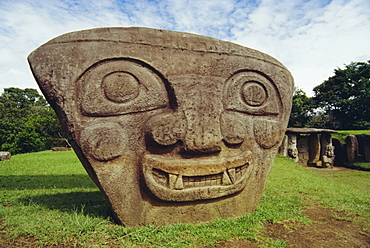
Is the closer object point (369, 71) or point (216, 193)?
point (216, 193)

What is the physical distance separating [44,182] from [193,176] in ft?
13.7

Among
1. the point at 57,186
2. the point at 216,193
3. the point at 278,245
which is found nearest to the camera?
the point at 278,245

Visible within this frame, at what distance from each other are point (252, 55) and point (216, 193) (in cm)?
169

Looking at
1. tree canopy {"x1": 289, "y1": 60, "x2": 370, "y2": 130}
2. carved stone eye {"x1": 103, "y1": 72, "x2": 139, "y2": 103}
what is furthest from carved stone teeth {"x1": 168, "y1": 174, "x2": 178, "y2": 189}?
tree canopy {"x1": 289, "y1": 60, "x2": 370, "y2": 130}

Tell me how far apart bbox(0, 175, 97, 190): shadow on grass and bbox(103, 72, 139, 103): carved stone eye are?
3.22m

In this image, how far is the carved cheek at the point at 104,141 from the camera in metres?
2.41

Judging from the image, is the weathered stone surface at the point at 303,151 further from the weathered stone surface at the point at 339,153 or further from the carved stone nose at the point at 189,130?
the carved stone nose at the point at 189,130

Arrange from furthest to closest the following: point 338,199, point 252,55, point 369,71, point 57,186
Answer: point 369,71
point 57,186
point 338,199
point 252,55

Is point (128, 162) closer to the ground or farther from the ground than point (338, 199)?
farther from the ground

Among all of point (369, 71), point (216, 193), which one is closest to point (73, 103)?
point (216, 193)

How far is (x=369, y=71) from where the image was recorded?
19250 mm

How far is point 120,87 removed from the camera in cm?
251

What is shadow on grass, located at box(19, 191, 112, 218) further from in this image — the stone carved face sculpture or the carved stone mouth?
the carved stone mouth

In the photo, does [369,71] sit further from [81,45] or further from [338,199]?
[81,45]
